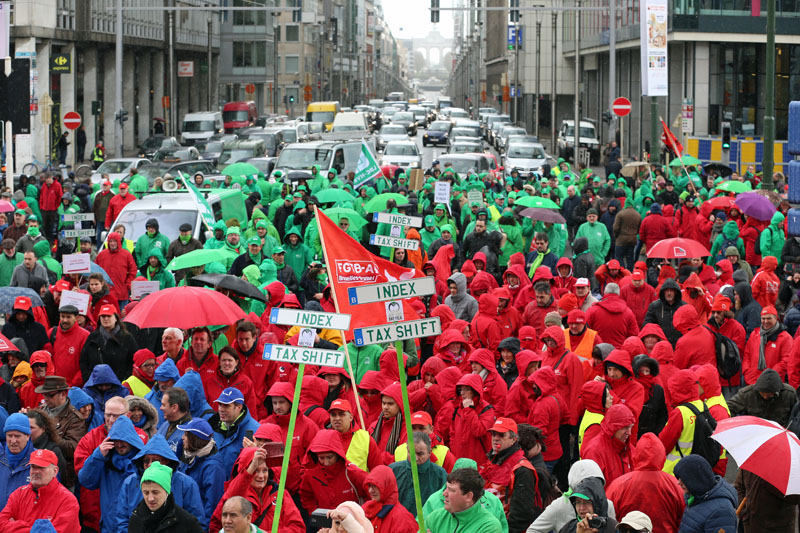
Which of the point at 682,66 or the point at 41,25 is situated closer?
the point at 41,25

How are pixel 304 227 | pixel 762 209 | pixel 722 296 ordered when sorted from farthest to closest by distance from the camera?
pixel 304 227 < pixel 762 209 < pixel 722 296

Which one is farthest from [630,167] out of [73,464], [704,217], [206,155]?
[73,464]

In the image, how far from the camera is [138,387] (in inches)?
390

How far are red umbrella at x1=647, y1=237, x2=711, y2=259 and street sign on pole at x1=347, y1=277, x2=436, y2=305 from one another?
8.11m

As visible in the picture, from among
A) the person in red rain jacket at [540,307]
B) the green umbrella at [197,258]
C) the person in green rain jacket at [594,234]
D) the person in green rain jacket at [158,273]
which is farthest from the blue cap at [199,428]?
the person in green rain jacket at [594,234]

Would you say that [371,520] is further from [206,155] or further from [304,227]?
[206,155]

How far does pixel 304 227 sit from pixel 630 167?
14.2 meters

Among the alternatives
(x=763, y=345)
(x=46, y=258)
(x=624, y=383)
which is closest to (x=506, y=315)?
(x=763, y=345)

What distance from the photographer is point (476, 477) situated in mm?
6785

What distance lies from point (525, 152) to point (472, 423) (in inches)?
1330

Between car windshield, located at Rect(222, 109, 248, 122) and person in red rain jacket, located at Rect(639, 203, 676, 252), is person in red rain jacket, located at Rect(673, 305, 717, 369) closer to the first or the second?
person in red rain jacket, located at Rect(639, 203, 676, 252)

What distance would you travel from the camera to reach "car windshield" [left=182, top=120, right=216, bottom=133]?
57.8 m

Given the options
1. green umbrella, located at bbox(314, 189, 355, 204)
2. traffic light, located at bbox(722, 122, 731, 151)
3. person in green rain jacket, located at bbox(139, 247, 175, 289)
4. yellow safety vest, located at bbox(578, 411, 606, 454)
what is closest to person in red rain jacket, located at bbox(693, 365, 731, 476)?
yellow safety vest, located at bbox(578, 411, 606, 454)

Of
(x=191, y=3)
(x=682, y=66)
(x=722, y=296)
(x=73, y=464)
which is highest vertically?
(x=191, y=3)
